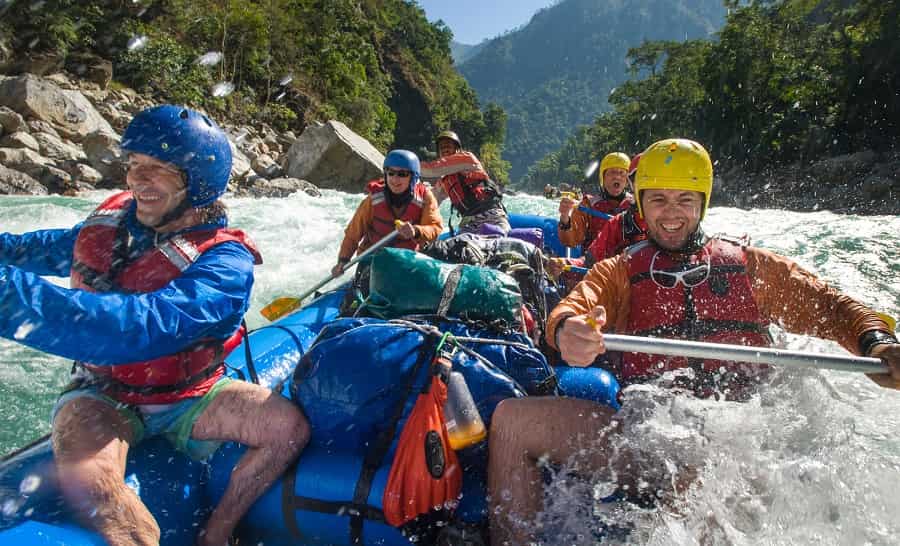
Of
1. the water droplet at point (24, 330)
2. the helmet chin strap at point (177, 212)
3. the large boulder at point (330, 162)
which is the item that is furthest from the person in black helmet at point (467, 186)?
the large boulder at point (330, 162)

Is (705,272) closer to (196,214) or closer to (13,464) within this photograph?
(196,214)

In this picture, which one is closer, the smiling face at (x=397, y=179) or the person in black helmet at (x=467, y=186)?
the smiling face at (x=397, y=179)

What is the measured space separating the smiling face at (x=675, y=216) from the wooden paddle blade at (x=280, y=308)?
318 centimetres

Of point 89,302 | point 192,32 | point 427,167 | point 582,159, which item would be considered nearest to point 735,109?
point 192,32

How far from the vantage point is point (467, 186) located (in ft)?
19.6

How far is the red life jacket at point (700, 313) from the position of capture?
2316mm

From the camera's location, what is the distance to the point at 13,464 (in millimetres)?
1862

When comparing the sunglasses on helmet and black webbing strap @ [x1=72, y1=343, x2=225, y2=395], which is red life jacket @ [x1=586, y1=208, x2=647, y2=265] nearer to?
the sunglasses on helmet

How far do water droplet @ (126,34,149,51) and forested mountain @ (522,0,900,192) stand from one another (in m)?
26.1

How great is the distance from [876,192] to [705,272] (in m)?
20.7

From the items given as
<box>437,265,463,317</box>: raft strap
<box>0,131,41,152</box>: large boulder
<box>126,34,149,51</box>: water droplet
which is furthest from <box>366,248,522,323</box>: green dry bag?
<box>126,34,149,51</box>: water droplet

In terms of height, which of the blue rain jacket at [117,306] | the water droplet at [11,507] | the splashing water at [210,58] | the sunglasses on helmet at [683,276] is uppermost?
the splashing water at [210,58]

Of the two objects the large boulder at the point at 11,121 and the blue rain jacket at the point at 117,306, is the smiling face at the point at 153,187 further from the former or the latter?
the large boulder at the point at 11,121

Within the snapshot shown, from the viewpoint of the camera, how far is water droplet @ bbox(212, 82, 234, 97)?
20312 mm
